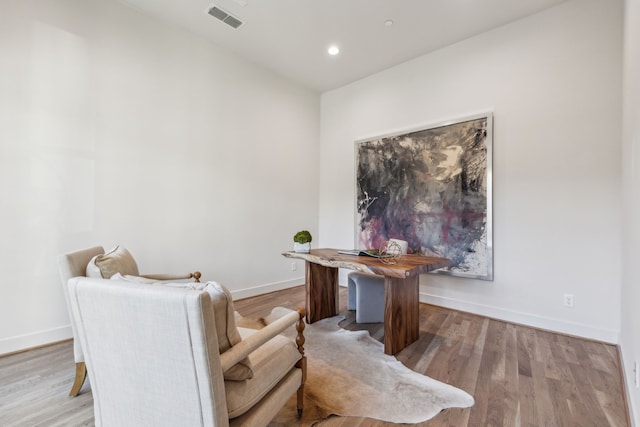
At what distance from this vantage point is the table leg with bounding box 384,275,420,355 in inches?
89.6

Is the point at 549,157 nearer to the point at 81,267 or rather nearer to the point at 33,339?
the point at 81,267

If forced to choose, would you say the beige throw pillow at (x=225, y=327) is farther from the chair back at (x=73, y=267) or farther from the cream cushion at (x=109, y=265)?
the chair back at (x=73, y=267)

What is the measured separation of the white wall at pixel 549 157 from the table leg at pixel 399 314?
45.1 inches

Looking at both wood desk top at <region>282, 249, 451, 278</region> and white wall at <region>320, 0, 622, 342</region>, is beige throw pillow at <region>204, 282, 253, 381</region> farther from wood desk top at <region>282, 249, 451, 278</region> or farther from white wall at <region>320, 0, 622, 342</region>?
white wall at <region>320, 0, 622, 342</region>

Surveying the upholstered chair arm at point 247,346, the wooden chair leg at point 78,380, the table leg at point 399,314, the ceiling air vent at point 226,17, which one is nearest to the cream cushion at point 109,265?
the wooden chair leg at point 78,380

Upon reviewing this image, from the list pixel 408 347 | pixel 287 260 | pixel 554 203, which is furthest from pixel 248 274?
pixel 554 203

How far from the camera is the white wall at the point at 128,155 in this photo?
7.55 feet

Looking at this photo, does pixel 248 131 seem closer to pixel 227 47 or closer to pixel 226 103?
pixel 226 103

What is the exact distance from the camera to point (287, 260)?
4.35 metres

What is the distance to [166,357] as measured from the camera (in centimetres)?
95

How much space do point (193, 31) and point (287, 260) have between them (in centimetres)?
325

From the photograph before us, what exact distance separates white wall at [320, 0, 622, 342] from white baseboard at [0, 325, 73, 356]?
3.90m

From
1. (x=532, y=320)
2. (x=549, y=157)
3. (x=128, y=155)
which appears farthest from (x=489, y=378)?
(x=128, y=155)

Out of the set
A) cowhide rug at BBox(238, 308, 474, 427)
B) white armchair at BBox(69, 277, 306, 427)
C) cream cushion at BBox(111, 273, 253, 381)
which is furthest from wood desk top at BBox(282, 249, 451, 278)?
cream cushion at BBox(111, 273, 253, 381)
